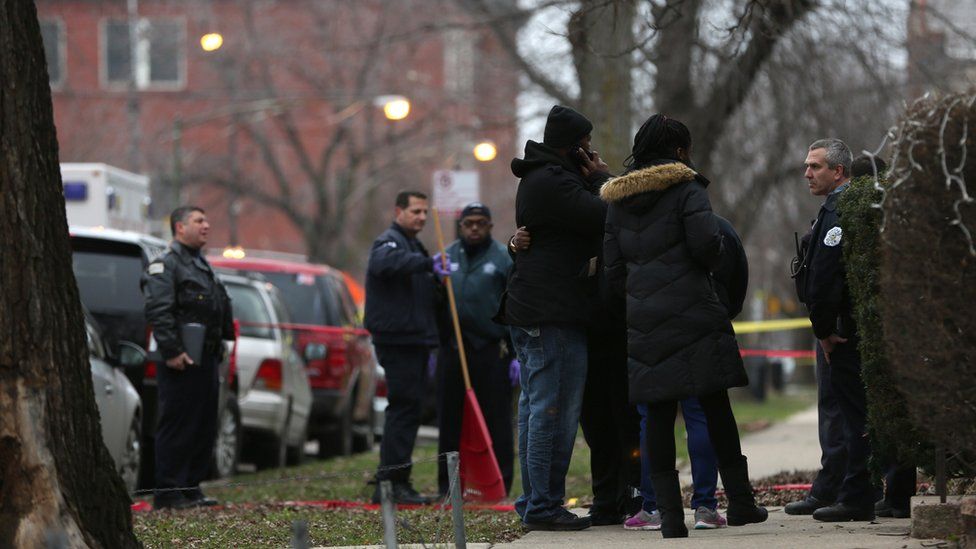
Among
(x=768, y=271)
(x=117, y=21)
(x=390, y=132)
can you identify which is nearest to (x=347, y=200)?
(x=390, y=132)

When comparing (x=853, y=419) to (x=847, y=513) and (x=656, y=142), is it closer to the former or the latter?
(x=847, y=513)

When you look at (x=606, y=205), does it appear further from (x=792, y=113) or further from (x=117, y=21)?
(x=117, y=21)

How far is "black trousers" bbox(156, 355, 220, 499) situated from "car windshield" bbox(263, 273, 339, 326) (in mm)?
5887

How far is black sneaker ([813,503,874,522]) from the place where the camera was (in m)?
8.47

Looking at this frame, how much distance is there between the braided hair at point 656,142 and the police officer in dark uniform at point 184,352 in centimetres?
421

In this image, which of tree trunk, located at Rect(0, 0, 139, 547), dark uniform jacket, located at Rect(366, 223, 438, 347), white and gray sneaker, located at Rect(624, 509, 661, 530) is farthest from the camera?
dark uniform jacket, located at Rect(366, 223, 438, 347)

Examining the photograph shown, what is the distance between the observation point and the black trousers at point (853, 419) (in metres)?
8.42

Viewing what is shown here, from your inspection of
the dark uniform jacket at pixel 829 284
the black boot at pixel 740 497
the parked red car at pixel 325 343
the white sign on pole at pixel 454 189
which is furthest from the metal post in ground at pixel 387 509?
the white sign on pole at pixel 454 189

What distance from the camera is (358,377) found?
18156mm

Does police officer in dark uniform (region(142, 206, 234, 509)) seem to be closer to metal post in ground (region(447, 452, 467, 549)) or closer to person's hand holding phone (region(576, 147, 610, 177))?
person's hand holding phone (region(576, 147, 610, 177))

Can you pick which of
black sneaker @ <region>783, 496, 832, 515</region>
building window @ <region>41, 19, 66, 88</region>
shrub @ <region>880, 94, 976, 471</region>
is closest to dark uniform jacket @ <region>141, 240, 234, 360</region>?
black sneaker @ <region>783, 496, 832, 515</region>

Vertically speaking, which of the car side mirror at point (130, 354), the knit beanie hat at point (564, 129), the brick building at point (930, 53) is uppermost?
the brick building at point (930, 53)

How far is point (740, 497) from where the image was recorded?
321 inches

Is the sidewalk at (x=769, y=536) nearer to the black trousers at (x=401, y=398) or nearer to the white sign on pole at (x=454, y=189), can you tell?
the black trousers at (x=401, y=398)
